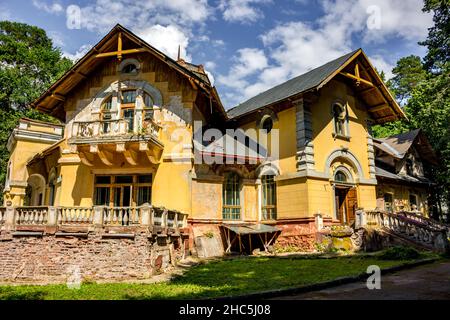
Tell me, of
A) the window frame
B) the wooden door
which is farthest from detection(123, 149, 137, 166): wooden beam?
the wooden door

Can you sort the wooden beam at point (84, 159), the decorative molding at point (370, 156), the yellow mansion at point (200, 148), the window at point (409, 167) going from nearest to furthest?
the wooden beam at point (84, 159), the yellow mansion at point (200, 148), the decorative molding at point (370, 156), the window at point (409, 167)

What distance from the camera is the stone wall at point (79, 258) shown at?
12141 millimetres

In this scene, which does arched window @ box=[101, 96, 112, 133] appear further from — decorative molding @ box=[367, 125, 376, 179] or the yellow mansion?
decorative molding @ box=[367, 125, 376, 179]

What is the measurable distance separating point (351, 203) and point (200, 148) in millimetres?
8746

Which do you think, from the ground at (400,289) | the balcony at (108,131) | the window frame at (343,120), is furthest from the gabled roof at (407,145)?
the balcony at (108,131)

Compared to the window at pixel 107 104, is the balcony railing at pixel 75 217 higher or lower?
lower

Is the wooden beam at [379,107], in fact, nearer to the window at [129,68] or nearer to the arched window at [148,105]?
the arched window at [148,105]

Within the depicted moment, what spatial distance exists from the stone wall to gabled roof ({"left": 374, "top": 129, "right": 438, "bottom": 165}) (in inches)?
778

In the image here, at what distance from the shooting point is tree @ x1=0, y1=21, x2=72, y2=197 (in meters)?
32.0

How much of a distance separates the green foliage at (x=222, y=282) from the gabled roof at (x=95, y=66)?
329 inches

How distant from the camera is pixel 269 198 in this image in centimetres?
1900

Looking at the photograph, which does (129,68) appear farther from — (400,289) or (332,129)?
(400,289)
